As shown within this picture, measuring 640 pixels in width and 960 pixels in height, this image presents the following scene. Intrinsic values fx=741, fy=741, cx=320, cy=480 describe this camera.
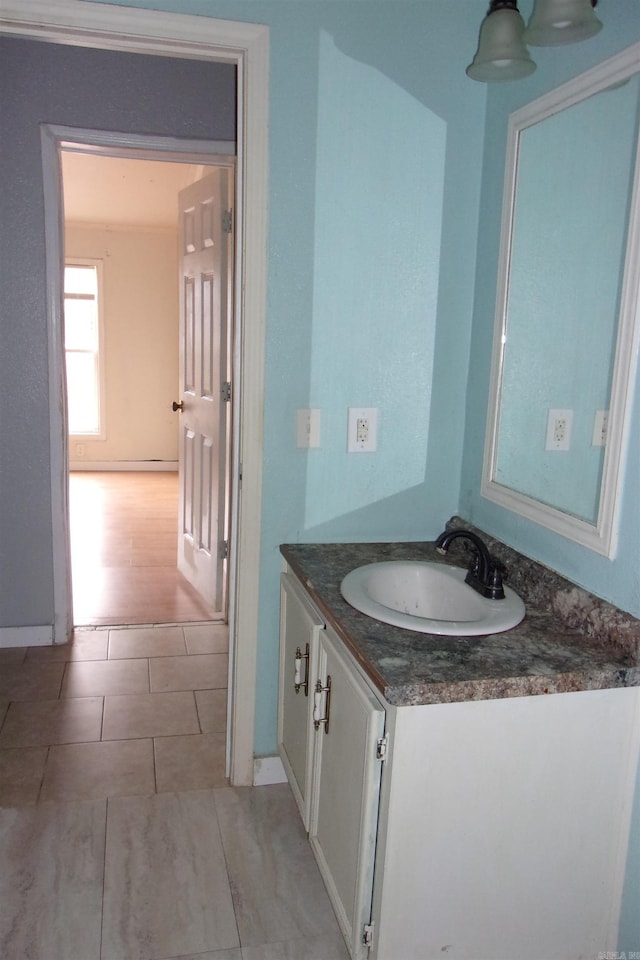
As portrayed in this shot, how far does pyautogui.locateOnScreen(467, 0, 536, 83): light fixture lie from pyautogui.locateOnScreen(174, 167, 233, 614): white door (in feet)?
6.18

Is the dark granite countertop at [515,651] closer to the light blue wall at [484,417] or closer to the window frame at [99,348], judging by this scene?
the light blue wall at [484,417]

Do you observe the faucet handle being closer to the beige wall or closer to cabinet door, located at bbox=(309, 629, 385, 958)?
cabinet door, located at bbox=(309, 629, 385, 958)

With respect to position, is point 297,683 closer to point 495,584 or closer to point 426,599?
point 426,599

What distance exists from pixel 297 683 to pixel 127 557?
2855mm

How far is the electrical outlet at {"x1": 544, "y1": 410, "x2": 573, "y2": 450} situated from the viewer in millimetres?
1700

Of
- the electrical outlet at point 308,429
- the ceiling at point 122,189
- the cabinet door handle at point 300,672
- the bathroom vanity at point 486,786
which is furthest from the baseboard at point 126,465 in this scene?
the bathroom vanity at point 486,786

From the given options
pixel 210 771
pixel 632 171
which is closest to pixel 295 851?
pixel 210 771

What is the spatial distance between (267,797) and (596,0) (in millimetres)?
2202

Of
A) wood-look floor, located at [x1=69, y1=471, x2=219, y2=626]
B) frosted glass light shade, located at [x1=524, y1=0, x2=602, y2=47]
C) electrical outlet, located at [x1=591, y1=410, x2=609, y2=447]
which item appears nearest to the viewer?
frosted glass light shade, located at [x1=524, y1=0, x2=602, y2=47]

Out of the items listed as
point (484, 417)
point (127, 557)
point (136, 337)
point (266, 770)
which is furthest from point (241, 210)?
point (136, 337)

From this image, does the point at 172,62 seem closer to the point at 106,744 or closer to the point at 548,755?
the point at 106,744

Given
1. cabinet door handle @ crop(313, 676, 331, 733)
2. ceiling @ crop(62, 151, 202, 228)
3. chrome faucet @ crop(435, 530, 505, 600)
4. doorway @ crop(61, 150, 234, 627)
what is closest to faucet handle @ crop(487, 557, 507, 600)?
chrome faucet @ crop(435, 530, 505, 600)

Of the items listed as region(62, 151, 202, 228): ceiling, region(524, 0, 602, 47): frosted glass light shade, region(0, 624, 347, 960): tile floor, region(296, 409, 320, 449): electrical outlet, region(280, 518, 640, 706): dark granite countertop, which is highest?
region(62, 151, 202, 228): ceiling

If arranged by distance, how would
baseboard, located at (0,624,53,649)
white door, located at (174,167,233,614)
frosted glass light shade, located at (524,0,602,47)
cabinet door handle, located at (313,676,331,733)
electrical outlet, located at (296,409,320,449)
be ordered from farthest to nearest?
white door, located at (174,167,233,614) → baseboard, located at (0,624,53,649) → electrical outlet, located at (296,409,320,449) → cabinet door handle, located at (313,676,331,733) → frosted glass light shade, located at (524,0,602,47)
